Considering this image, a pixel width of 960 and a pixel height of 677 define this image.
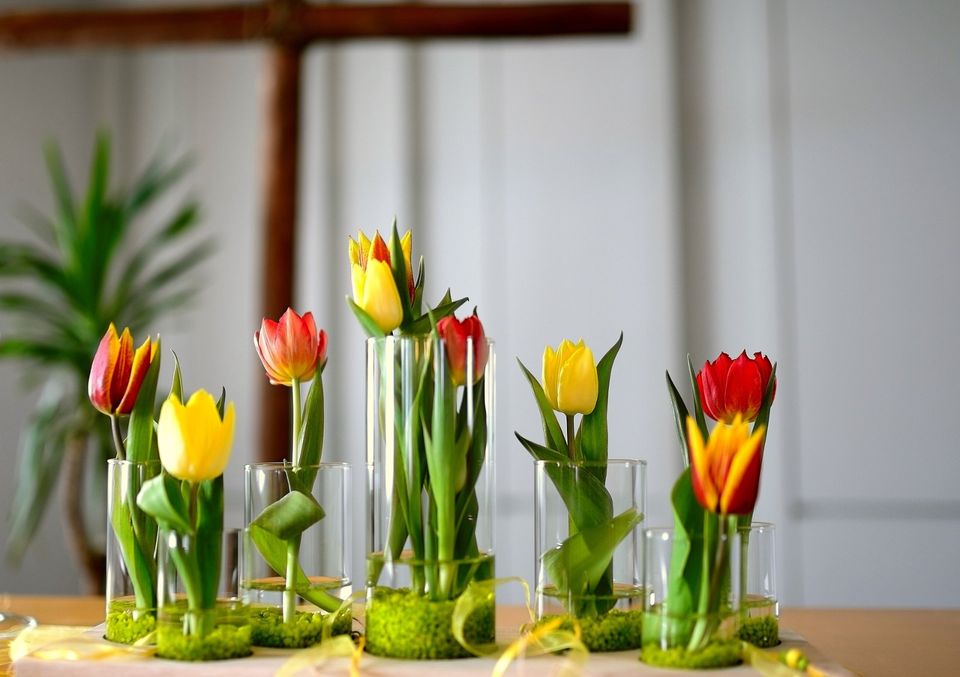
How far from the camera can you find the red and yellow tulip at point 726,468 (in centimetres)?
63

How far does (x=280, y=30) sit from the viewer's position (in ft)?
7.48

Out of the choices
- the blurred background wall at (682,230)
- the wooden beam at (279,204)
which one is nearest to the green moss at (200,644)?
the wooden beam at (279,204)

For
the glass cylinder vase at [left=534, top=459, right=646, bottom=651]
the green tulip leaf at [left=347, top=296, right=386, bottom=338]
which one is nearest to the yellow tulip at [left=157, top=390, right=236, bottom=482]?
the green tulip leaf at [left=347, top=296, right=386, bottom=338]

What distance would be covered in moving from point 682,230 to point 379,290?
229 centimetres

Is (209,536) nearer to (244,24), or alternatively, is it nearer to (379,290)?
(379,290)

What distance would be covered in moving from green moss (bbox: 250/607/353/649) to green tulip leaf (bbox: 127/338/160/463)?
0.15 metres

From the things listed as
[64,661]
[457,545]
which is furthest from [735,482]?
[64,661]

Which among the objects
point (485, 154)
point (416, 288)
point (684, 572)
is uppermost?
point (485, 154)

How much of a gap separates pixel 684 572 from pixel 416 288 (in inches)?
11.5

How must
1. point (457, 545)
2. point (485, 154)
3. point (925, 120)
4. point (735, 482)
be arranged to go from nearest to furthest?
point (735, 482), point (457, 545), point (925, 120), point (485, 154)

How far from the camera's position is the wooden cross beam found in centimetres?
224

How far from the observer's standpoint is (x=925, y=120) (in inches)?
110

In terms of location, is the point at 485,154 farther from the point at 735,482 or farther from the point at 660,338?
the point at 735,482

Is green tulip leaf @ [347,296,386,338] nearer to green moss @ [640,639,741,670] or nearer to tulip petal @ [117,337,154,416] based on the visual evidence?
tulip petal @ [117,337,154,416]
